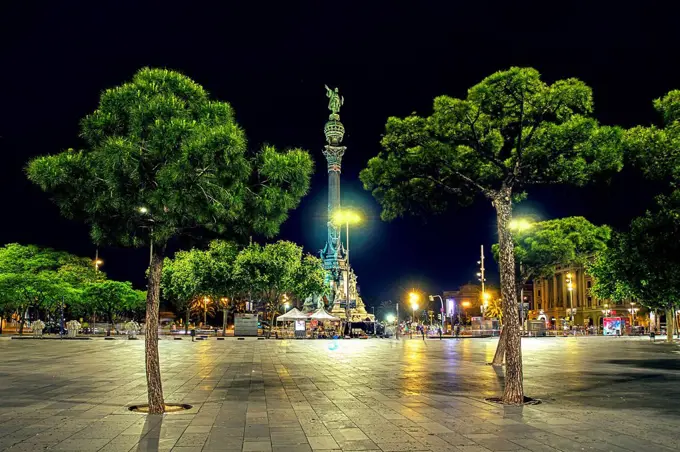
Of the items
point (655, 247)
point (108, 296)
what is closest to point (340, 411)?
point (655, 247)

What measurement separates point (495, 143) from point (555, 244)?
21.6 metres

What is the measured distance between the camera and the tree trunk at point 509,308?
1447 centimetres

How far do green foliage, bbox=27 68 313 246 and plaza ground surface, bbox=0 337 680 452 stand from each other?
3.90 metres

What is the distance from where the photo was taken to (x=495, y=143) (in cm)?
1859

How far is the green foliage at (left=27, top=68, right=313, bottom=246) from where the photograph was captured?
39.5 ft

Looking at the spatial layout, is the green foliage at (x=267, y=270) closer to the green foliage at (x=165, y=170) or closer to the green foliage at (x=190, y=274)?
the green foliage at (x=190, y=274)

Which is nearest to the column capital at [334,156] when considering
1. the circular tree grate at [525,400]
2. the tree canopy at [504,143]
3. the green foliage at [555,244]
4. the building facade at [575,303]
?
the building facade at [575,303]

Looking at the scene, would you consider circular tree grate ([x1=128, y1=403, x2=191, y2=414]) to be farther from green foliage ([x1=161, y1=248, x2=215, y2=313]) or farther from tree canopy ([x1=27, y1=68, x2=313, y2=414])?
green foliage ([x1=161, y1=248, x2=215, y2=313])

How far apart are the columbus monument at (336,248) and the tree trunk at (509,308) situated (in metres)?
67.3

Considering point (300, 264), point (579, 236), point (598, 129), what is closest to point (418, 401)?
point (598, 129)

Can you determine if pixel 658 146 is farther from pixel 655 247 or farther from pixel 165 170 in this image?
pixel 165 170

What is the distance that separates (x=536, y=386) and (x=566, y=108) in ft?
25.9

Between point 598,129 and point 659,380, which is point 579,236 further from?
point 598,129

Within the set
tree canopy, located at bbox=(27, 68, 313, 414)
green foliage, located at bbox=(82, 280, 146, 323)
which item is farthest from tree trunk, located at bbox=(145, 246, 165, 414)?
green foliage, located at bbox=(82, 280, 146, 323)
